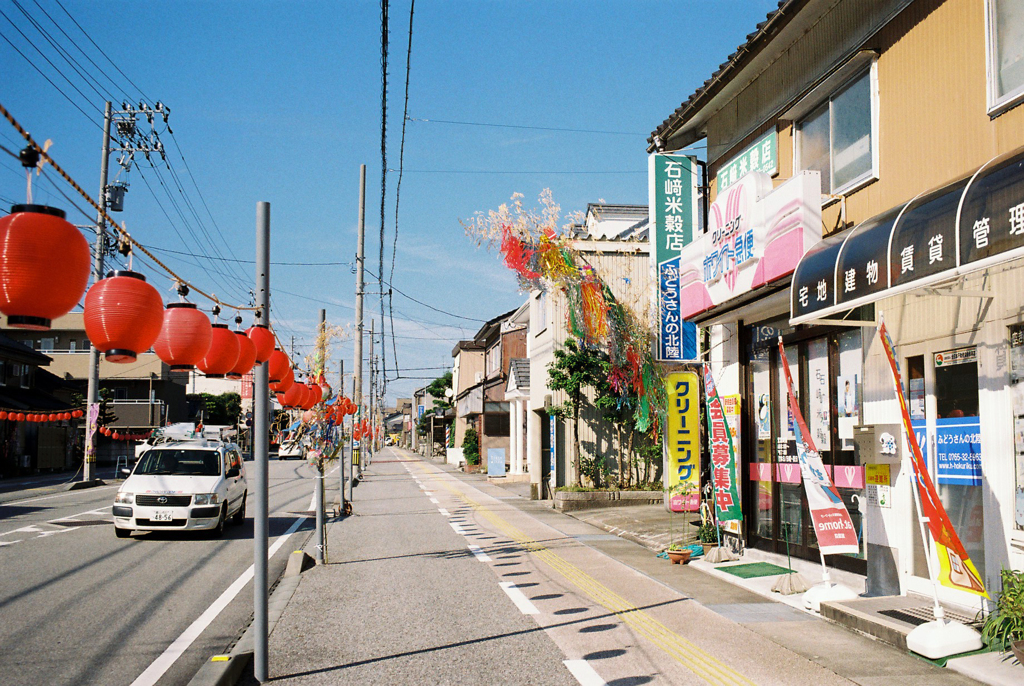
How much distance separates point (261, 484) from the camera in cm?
631

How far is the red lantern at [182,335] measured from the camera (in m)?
7.56

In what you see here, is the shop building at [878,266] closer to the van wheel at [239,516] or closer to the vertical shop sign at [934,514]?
the vertical shop sign at [934,514]

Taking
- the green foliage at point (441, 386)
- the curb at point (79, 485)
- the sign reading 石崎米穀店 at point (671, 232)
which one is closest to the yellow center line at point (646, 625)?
the sign reading 石崎米穀店 at point (671, 232)

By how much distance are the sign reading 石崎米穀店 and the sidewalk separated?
382cm

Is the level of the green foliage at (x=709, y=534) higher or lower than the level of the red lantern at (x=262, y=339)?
lower

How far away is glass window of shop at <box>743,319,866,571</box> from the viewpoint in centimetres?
994

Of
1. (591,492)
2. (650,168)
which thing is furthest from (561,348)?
(650,168)

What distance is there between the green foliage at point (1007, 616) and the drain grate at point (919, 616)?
514 mm

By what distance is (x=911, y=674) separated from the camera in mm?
6363

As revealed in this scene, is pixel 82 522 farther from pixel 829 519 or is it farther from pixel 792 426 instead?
pixel 829 519

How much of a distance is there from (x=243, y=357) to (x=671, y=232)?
28.9 feet

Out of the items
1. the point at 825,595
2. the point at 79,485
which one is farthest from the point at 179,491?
the point at 79,485

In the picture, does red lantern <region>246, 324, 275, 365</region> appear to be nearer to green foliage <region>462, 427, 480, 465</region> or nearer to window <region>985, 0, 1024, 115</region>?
window <region>985, 0, 1024, 115</region>

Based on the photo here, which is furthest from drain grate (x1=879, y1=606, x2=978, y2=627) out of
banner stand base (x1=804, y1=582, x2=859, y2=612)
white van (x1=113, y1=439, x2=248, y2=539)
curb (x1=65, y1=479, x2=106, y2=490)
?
curb (x1=65, y1=479, x2=106, y2=490)
